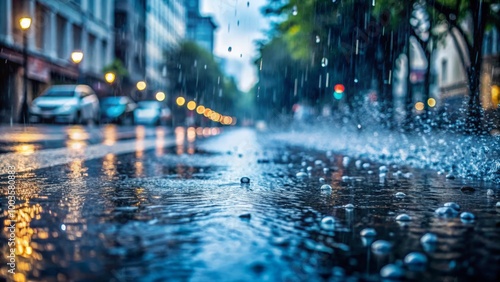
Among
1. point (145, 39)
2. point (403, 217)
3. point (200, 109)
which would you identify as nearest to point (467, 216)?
point (403, 217)

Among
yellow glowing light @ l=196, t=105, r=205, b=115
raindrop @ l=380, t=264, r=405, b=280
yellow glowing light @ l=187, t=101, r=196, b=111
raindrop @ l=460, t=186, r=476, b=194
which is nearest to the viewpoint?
raindrop @ l=380, t=264, r=405, b=280

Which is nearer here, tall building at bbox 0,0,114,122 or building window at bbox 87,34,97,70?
tall building at bbox 0,0,114,122

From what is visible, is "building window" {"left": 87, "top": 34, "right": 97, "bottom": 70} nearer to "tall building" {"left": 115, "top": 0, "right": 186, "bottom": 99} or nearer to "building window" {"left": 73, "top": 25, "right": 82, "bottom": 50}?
"building window" {"left": 73, "top": 25, "right": 82, "bottom": 50}

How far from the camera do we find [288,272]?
6.22 ft

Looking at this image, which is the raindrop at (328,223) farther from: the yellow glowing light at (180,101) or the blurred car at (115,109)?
the yellow glowing light at (180,101)

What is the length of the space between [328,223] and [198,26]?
14514 cm

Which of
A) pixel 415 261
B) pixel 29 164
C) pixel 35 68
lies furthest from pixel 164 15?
pixel 415 261

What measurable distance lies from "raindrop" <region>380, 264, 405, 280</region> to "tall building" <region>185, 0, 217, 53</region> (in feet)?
440

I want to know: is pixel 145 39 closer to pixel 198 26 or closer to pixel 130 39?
pixel 130 39

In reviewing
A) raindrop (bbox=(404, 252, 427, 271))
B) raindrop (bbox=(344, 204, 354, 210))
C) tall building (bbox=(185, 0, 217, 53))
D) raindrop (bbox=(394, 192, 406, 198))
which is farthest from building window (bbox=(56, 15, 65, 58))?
tall building (bbox=(185, 0, 217, 53))

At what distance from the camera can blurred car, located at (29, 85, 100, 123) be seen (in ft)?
75.1

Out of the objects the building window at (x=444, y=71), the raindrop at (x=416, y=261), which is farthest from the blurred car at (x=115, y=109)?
the raindrop at (x=416, y=261)

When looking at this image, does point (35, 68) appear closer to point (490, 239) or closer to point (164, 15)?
point (490, 239)

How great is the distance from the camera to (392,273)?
184 cm
